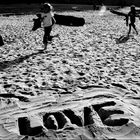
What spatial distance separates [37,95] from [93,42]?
6737 millimetres

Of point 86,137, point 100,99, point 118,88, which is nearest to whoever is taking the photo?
point 86,137

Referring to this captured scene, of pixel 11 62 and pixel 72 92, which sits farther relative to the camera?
pixel 11 62

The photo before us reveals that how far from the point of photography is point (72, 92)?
557cm

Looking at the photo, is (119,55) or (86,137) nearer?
(86,137)

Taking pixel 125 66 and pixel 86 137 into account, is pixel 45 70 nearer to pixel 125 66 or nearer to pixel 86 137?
pixel 125 66

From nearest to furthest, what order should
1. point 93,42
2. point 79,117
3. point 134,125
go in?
1. point 134,125
2. point 79,117
3. point 93,42

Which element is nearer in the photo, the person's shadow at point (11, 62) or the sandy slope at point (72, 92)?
the sandy slope at point (72, 92)

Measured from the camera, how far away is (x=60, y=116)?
14.9ft

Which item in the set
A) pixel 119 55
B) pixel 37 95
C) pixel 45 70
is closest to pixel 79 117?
pixel 37 95

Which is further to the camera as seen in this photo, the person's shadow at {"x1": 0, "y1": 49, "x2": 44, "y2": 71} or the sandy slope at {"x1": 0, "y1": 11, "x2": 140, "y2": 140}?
the person's shadow at {"x1": 0, "y1": 49, "x2": 44, "y2": 71}

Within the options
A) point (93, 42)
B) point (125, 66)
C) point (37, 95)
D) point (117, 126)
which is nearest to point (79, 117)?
point (117, 126)

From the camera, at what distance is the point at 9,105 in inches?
195

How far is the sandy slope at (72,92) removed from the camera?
4.09 meters

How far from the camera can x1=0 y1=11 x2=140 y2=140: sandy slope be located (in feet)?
13.4
